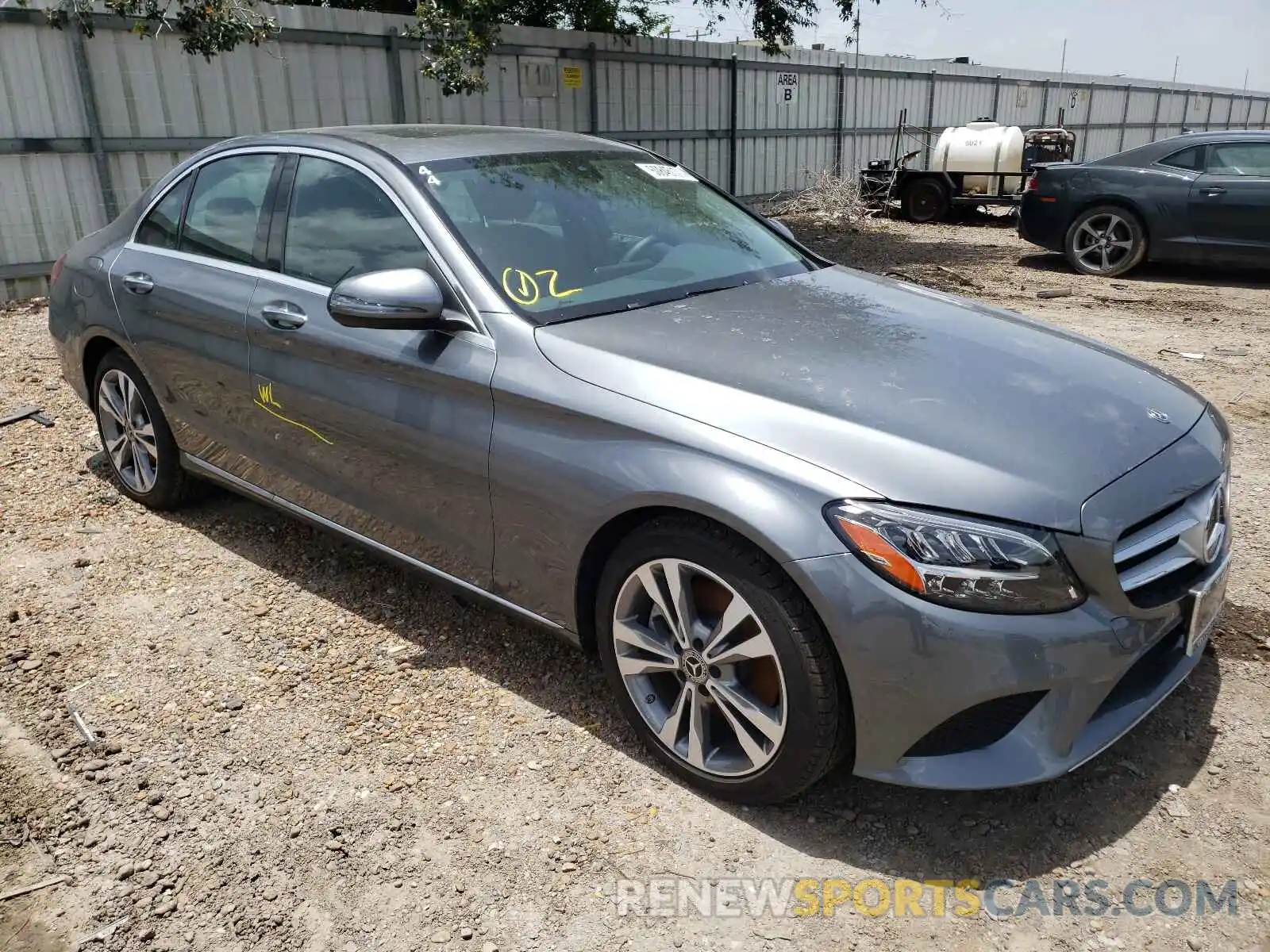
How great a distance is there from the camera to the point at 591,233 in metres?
3.43

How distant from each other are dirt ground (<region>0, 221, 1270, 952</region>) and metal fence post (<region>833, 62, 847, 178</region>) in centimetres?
1640

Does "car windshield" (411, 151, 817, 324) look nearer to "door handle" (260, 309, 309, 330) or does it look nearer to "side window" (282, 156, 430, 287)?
"side window" (282, 156, 430, 287)

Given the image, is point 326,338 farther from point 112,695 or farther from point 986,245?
point 986,245

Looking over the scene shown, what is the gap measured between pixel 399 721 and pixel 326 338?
4.14ft

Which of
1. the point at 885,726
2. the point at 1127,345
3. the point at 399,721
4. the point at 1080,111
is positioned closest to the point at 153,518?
the point at 399,721

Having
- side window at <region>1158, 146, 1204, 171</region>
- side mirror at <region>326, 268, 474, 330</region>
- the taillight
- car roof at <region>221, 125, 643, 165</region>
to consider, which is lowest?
side window at <region>1158, 146, 1204, 171</region>

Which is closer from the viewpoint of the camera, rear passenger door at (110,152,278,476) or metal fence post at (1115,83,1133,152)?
rear passenger door at (110,152,278,476)

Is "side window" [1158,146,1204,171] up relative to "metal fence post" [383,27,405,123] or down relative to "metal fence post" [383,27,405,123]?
down

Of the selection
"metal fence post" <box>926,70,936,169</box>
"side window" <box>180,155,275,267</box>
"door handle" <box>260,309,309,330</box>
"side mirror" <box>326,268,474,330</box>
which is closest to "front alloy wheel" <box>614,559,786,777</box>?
"side mirror" <box>326,268,474,330</box>

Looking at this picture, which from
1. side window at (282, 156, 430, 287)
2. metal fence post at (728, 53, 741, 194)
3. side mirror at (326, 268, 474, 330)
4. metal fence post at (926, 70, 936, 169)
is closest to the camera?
side mirror at (326, 268, 474, 330)

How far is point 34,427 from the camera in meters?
5.88

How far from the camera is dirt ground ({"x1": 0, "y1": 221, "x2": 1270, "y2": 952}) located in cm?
238

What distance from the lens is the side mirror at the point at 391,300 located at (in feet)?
9.62

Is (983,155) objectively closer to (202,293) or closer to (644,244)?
(644,244)
